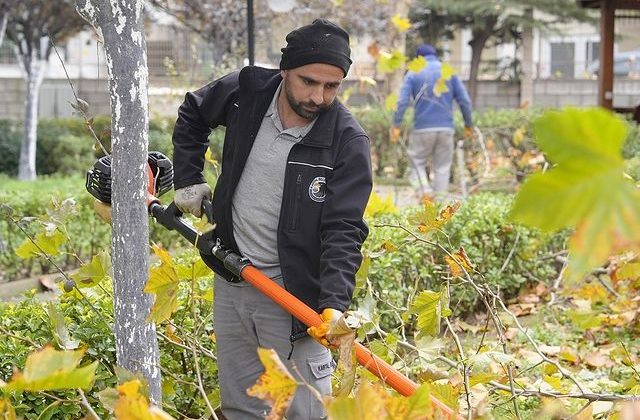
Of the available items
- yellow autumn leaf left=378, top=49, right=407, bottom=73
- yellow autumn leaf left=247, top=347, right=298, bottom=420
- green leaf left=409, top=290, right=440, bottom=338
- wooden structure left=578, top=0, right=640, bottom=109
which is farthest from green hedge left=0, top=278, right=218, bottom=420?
wooden structure left=578, top=0, right=640, bottom=109

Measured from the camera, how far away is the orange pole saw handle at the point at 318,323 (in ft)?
8.86

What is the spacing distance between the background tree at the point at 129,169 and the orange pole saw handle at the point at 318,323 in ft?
1.02

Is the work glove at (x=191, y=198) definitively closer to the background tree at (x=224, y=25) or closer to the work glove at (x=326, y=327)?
the work glove at (x=326, y=327)

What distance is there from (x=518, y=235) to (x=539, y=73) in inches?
1006

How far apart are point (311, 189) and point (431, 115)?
26.2 feet

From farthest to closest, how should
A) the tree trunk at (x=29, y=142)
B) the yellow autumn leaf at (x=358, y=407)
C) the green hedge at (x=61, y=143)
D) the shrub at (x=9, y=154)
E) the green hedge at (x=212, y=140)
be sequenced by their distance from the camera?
the shrub at (x=9, y=154), the tree trunk at (x=29, y=142), the green hedge at (x=61, y=143), the green hedge at (x=212, y=140), the yellow autumn leaf at (x=358, y=407)

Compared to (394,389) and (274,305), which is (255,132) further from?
(394,389)

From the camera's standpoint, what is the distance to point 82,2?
2.95 metres

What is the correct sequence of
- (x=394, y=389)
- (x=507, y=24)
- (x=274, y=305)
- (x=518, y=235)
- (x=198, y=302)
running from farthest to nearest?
(x=507, y=24) → (x=518, y=235) → (x=198, y=302) → (x=274, y=305) → (x=394, y=389)

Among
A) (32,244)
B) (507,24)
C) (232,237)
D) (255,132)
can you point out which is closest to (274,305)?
(232,237)

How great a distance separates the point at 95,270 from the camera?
136 inches

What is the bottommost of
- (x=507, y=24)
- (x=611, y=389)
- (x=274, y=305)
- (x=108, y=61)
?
(x=611, y=389)

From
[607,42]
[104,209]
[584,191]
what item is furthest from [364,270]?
[607,42]

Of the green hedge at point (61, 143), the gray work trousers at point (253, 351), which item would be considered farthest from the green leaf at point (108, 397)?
the green hedge at point (61, 143)
